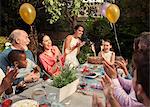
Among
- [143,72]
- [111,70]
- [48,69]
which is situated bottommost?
[48,69]

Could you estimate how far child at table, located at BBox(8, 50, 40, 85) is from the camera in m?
2.48

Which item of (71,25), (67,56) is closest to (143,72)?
(67,56)

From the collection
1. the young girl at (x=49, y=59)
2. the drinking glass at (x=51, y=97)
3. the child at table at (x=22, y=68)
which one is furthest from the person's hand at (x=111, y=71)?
the young girl at (x=49, y=59)

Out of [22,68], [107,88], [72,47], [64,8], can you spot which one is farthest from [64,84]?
[64,8]

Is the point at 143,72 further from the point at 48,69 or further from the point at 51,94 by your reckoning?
the point at 48,69

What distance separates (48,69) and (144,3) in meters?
4.26

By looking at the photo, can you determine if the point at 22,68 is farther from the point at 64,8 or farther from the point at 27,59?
the point at 64,8

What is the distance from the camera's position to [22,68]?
2.62 metres

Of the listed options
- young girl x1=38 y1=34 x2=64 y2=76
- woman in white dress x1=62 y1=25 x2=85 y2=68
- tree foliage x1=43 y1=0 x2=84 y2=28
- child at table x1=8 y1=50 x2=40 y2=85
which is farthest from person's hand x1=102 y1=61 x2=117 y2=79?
tree foliage x1=43 y1=0 x2=84 y2=28

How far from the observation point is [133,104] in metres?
1.90

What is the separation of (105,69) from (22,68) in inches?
34.0

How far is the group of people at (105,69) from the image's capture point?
4.41 ft

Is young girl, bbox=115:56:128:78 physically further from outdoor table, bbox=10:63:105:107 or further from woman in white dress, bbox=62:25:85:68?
woman in white dress, bbox=62:25:85:68

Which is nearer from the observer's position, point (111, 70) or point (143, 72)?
point (143, 72)
